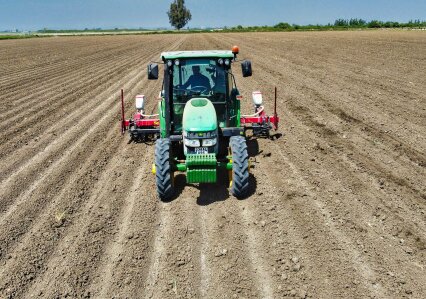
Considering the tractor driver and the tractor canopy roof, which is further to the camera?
the tractor driver

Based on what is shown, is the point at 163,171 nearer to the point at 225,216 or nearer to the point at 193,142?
the point at 193,142

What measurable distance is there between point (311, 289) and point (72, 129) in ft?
24.8

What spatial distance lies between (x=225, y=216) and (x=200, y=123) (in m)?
1.38

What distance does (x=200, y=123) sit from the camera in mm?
5898

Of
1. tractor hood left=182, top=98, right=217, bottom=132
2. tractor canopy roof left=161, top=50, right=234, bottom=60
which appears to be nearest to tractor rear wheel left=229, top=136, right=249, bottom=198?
tractor hood left=182, top=98, right=217, bottom=132

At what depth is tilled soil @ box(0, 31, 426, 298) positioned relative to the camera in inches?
166

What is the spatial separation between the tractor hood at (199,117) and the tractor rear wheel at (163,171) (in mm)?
455

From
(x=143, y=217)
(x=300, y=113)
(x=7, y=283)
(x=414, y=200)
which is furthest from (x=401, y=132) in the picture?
(x=7, y=283)

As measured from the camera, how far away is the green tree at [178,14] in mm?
134125

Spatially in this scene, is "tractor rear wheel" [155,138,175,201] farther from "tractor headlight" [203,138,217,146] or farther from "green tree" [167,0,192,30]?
"green tree" [167,0,192,30]

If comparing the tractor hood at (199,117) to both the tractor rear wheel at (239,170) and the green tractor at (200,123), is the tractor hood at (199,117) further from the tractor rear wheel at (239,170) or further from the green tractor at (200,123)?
the tractor rear wheel at (239,170)

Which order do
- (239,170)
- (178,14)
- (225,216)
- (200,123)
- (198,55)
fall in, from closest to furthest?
(225,216) → (239,170) → (200,123) → (198,55) → (178,14)

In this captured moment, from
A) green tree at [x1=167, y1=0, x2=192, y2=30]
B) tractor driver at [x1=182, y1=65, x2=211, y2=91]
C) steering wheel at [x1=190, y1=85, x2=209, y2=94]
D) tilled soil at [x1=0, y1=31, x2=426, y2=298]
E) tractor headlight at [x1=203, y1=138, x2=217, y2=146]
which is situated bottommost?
tilled soil at [x1=0, y1=31, x2=426, y2=298]

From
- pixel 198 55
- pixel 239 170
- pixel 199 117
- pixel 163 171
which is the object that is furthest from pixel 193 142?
pixel 198 55
